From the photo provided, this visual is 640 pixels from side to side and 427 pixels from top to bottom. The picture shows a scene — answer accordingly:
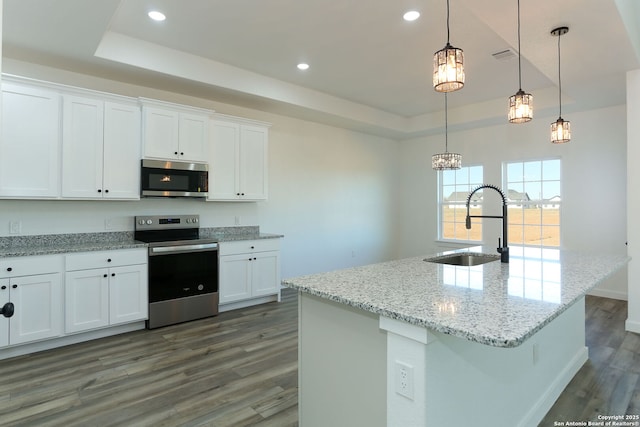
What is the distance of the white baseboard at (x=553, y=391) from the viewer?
2.14m

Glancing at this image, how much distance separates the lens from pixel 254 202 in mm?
5117

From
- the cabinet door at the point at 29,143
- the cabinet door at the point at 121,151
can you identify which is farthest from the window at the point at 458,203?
the cabinet door at the point at 29,143

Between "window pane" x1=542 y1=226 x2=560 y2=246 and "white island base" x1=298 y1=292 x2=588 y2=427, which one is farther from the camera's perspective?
"window pane" x1=542 y1=226 x2=560 y2=246

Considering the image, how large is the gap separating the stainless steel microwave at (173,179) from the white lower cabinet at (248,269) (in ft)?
2.31

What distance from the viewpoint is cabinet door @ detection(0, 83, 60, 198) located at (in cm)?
314

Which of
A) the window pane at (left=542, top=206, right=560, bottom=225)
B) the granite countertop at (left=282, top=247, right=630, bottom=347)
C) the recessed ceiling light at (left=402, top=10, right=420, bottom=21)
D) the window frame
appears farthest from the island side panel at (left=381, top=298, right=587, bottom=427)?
the window frame

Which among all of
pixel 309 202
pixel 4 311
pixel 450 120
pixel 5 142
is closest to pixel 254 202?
pixel 309 202

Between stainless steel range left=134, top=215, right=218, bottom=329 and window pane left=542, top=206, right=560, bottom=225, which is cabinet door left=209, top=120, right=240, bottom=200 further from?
window pane left=542, top=206, right=560, bottom=225

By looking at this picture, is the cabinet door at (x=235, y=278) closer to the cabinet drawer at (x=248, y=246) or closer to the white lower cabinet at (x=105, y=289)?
the cabinet drawer at (x=248, y=246)

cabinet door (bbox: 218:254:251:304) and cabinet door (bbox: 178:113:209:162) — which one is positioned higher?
cabinet door (bbox: 178:113:209:162)

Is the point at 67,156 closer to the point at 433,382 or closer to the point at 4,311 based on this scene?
the point at 4,311

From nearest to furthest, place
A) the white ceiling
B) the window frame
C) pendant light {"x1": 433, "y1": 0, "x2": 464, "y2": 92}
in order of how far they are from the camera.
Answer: pendant light {"x1": 433, "y1": 0, "x2": 464, "y2": 92} < the white ceiling < the window frame

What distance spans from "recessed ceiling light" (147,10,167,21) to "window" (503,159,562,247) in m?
5.22

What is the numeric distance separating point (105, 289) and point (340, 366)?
2.64 meters
